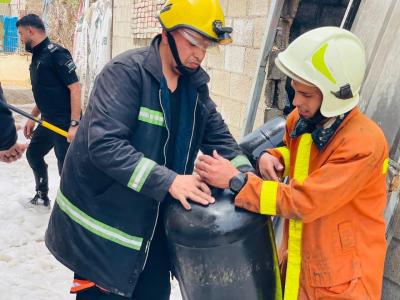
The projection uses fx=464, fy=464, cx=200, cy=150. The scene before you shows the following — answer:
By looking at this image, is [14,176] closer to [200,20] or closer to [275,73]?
[275,73]

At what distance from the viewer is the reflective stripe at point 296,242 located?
1710 millimetres

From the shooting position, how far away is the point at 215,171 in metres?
1.66

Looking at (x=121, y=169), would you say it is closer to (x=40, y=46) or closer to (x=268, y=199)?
(x=268, y=199)

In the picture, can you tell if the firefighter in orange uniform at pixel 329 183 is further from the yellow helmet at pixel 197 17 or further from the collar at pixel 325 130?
the yellow helmet at pixel 197 17

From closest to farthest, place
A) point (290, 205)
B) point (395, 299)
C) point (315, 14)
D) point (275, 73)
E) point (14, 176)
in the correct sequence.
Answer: point (290, 205), point (395, 299), point (275, 73), point (315, 14), point (14, 176)

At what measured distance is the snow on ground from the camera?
10.4ft

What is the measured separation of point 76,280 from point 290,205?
0.98 m

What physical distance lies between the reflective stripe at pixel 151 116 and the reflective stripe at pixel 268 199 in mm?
483

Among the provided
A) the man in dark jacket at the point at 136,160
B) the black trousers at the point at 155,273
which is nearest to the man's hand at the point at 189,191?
the man in dark jacket at the point at 136,160

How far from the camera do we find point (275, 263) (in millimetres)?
1742

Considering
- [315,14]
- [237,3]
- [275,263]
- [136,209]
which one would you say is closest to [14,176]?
[237,3]

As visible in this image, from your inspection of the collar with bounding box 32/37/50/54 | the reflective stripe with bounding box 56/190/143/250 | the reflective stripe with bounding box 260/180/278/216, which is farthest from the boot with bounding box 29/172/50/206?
the reflective stripe with bounding box 260/180/278/216

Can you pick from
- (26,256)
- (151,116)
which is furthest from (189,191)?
(26,256)

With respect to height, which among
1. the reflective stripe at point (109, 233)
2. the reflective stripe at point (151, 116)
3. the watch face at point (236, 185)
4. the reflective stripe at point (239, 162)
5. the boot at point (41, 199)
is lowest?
the boot at point (41, 199)
